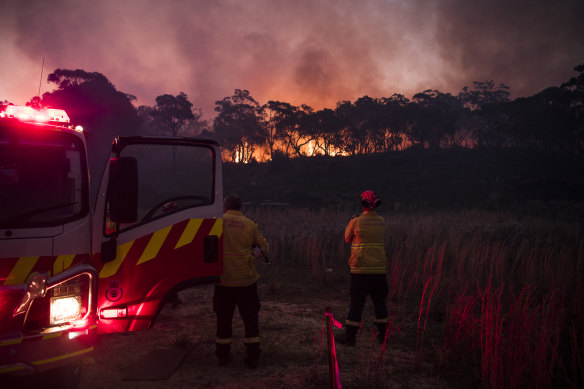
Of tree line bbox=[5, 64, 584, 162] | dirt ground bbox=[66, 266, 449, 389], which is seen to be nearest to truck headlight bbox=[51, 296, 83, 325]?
dirt ground bbox=[66, 266, 449, 389]

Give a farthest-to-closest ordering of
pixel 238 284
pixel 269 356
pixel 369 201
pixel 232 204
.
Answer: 1. pixel 369 201
2. pixel 269 356
3. pixel 232 204
4. pixel 238 284

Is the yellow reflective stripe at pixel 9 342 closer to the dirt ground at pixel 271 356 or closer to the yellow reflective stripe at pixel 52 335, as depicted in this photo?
the yellow reflective stripe at pixel 52 335

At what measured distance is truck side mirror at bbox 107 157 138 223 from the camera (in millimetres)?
3068

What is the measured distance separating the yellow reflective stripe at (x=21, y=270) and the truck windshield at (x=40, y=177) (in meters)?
0.27

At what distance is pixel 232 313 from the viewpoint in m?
4.39

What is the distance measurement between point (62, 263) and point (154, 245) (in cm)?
79

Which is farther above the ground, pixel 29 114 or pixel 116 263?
pixel 29 114

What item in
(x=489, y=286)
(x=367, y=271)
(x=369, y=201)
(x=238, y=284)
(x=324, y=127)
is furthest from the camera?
(x=324, y=127)

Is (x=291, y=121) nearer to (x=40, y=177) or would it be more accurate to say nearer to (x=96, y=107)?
(x=96, y=107)

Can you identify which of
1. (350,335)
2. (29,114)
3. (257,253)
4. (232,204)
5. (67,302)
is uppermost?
(29,114)

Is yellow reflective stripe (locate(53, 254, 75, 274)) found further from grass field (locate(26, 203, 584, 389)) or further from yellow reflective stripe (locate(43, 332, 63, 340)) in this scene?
grass field (locate(26, 203, 584, 389))

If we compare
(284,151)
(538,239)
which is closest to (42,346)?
(538,239)

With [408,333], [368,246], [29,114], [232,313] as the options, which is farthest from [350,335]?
[29,114]

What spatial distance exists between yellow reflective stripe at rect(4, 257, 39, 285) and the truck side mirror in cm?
65
